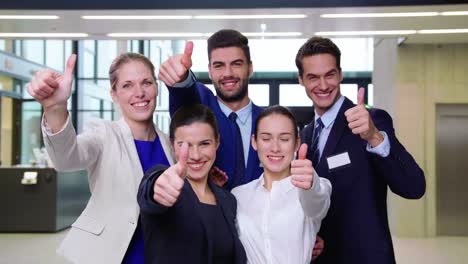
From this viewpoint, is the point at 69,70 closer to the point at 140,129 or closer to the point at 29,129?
the point at 140,129

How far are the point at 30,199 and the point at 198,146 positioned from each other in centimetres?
964

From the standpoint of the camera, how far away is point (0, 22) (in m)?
7.66

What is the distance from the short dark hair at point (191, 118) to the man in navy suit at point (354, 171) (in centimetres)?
62

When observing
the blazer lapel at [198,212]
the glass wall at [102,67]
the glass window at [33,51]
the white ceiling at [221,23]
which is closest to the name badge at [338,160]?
the blazer lapel at [198,212]

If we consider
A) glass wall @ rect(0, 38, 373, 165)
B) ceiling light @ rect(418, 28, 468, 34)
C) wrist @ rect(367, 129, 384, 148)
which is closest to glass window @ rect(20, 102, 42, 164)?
glass wall @ rect(0, 38, 373, 165)

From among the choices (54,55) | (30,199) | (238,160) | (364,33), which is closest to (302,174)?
(238,160)

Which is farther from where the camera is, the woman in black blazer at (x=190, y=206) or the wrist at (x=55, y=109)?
the wrist at (x=55, y=109)

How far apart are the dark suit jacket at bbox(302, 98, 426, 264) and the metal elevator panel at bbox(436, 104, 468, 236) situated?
8990 mm

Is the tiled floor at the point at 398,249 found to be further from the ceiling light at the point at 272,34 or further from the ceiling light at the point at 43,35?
the ceiling light at the point at 272,34

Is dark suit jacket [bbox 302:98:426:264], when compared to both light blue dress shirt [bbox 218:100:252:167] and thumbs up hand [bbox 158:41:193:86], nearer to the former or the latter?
light blue dress shirt [bbox 218:100:252:167]

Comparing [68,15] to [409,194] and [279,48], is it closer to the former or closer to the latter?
[409,194]

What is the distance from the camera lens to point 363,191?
2.50 m

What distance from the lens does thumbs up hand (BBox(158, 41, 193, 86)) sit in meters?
2.29

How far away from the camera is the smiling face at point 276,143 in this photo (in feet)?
7.69
